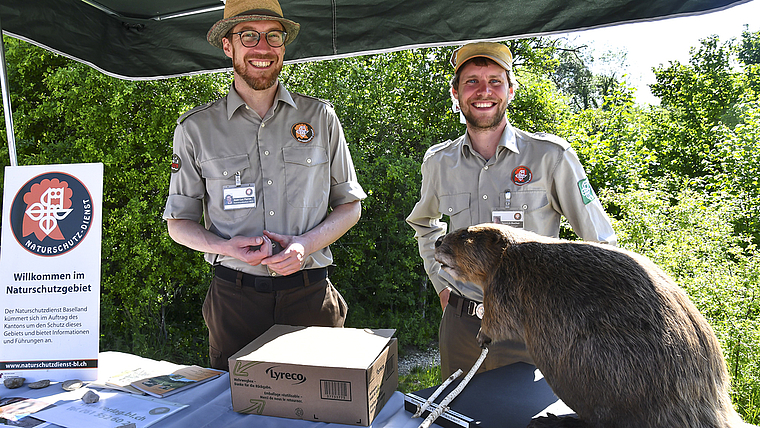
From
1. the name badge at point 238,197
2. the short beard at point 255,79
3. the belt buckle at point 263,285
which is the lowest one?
the belt buckle at point 263,285

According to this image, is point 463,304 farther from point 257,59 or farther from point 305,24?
point 305,24

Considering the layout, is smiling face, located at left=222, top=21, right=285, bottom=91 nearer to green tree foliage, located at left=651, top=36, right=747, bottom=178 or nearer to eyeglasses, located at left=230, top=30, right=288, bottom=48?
eyeglasses, located at left=230, top=30, right=288, bottom=48

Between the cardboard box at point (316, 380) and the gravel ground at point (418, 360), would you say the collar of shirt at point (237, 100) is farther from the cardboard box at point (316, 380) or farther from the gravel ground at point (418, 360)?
the gravel ground at point (418, 360)

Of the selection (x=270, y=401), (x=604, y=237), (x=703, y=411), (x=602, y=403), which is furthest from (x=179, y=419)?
(x=604, y=237)

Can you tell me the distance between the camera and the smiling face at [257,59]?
8.25ft

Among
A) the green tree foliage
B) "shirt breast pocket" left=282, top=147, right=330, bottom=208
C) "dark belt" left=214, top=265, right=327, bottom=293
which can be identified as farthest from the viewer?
the green tree foliage

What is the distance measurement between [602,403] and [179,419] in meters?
1.30

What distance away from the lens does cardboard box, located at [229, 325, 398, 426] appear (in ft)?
4.99

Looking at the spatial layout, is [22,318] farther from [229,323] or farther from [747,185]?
[747,185]

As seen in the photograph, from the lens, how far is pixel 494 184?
2.52 meters

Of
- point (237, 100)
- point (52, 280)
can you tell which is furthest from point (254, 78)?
point (52, 280)

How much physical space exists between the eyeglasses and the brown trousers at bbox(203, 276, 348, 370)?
48.0 inches

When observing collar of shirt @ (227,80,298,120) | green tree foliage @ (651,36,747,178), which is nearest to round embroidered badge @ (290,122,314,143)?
collar of shirt @ (227,80,298,120)

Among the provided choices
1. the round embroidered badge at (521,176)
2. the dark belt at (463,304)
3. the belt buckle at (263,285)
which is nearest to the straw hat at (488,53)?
the round embroidered badge at (521,176)
